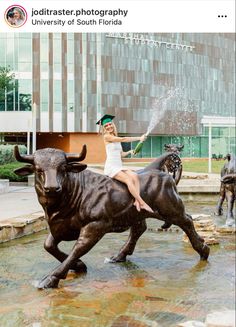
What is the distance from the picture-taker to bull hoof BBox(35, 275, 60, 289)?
5.89m

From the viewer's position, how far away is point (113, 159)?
6.61m

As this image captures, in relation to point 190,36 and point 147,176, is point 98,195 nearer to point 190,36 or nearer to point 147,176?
point 147,176

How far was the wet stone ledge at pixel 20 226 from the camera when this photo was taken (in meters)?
9.01

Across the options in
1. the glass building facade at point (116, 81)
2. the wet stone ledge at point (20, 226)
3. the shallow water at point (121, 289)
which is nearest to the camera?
the shallow water at point (121, 289)

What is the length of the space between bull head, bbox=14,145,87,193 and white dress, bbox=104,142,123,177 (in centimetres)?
49

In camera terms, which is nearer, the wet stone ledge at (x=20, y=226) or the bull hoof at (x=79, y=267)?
the bull hoof at (x=79, y=267)

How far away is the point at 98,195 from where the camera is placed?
648cm

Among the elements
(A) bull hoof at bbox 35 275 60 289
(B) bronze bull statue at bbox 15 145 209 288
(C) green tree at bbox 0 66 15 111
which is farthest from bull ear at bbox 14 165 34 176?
(C) green tree at bbox 0 66 15 111

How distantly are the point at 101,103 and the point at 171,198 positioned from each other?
4122 centimetres

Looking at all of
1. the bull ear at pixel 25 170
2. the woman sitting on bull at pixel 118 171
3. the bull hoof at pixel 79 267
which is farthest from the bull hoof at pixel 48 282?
the woman sitting on bull at pixel 118 171
